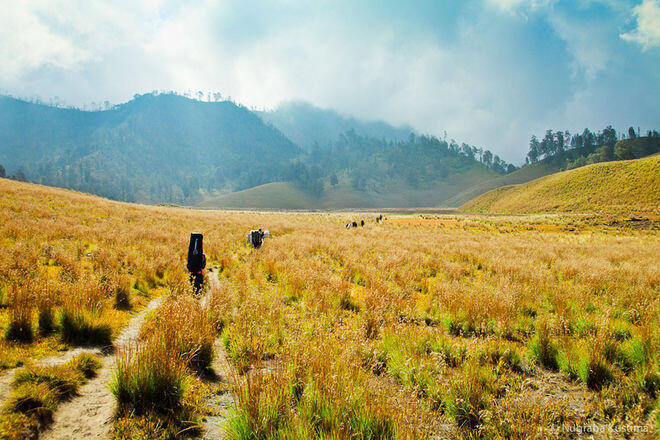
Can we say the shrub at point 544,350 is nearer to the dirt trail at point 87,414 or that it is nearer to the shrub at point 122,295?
the dirt trail at point 87,414

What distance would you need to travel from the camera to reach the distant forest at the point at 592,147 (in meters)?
141

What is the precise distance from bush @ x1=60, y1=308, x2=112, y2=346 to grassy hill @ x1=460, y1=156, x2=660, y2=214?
280ft

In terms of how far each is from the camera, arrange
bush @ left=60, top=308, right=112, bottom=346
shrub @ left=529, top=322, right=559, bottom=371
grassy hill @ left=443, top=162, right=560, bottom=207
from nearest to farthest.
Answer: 1. bush @ left=60, top=308, right=112, bottom=346
2. shrub @ left=529, top=322, right=559, bottom=371
3. grassy hill @ left=443, top=162, right=560, bottom=207

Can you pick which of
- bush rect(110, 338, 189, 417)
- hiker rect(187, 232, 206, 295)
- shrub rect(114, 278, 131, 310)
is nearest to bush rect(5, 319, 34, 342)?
shrub rect(114, 278, 131, 310)

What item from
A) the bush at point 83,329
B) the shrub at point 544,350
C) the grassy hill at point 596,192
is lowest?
the shrub at point 544,350

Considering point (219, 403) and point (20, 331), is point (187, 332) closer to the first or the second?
point (219, 403)

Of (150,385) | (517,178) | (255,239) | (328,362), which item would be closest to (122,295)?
(150,385)

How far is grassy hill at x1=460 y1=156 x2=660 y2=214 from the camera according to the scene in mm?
67500

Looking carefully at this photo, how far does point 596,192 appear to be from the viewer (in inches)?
3162

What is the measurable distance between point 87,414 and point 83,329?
5.84 ft

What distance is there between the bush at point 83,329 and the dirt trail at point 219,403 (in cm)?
150

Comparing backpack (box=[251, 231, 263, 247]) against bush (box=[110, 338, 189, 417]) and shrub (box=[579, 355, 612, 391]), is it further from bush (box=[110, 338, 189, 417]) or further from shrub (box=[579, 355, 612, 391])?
shrub (box=[579, 355, 612, 391])

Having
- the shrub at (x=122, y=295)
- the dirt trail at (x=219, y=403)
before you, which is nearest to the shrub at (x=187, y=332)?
the dirt trail at (x=219, y=403)

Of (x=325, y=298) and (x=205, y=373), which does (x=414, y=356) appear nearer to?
(x=325, y=298)
